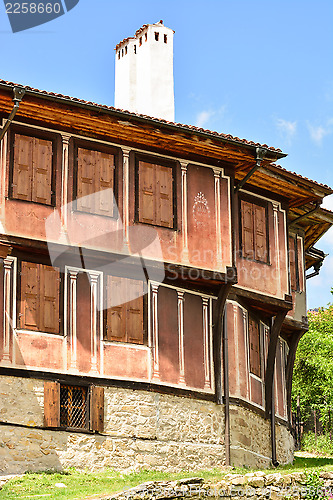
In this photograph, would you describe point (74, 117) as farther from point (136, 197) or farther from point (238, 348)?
point (238, 348)

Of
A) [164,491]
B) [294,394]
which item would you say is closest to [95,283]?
[164,491]

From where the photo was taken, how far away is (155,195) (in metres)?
22.0

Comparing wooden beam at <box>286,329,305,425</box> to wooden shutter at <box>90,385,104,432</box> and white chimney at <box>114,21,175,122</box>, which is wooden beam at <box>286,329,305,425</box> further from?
wooden shutter at <box>90,385,104,432</box>

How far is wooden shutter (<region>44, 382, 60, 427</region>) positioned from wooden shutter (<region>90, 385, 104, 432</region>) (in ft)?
2.65

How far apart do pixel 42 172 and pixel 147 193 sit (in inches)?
99.6

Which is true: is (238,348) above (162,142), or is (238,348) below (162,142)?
below

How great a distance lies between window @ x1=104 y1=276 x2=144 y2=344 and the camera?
20953mm

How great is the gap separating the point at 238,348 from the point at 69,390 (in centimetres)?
475

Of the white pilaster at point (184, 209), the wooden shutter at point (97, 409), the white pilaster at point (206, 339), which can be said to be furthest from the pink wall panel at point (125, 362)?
the white pilaster at point (184, 209)

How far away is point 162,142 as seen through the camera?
72.4 ft

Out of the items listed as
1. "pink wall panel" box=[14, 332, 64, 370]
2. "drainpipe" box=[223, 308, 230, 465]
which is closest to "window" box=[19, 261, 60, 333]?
"pink wall panel" box=[14, 332, 64, 370]

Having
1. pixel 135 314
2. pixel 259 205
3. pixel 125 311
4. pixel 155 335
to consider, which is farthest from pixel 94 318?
pixel 259 205

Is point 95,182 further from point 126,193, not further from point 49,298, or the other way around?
point 49,298

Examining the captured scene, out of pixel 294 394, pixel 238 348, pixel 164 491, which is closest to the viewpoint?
pixel 164 491
